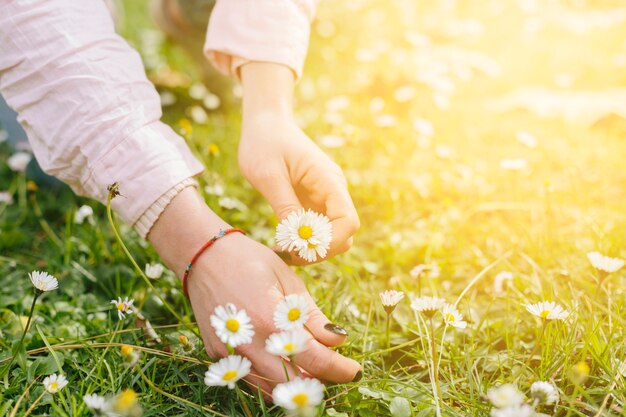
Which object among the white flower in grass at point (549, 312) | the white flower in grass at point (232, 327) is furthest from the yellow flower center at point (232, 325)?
the white flower in grass at point (549, 312)

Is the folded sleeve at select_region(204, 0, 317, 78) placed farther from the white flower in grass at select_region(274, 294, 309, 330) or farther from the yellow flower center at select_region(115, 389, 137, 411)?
the yellow flower center at select_region(115, 389, 137, 411)

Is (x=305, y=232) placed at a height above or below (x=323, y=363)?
above

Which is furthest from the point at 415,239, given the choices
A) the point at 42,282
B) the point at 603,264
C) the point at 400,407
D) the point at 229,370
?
the point at 42,282

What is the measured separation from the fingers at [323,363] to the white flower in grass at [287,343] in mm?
55

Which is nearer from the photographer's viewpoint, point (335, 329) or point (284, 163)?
point (335, 329)

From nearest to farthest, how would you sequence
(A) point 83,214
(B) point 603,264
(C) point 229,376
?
1. (C) point 229,376
2. (B) point 603,264
3. (A) point 83,214

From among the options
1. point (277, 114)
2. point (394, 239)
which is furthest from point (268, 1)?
point (394, 239)

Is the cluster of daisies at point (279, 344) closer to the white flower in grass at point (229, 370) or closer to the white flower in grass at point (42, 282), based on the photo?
the white flower in grass at point (229, 370)

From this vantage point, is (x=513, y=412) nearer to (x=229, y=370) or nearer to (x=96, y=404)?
(x=229, y=370)

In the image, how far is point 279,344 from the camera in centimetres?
83

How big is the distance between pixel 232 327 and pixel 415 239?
27.7 inches

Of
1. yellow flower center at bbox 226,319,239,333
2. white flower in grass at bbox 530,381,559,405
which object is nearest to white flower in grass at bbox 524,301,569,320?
white flower in grass at bbox 530,381,559,405

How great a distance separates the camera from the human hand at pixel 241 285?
2.94 ft

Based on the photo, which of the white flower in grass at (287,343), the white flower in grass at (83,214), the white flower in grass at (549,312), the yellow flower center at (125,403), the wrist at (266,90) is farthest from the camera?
the white flower in grass at (83,214)
